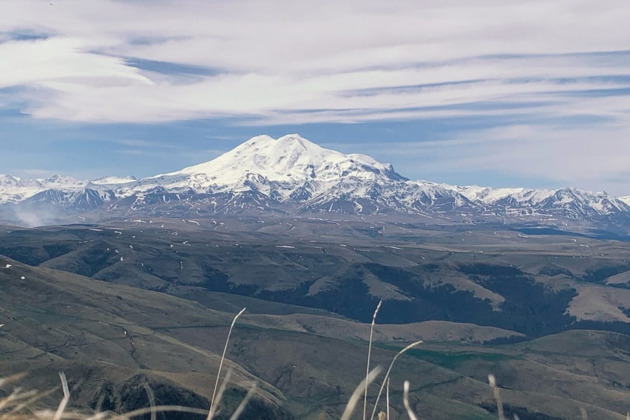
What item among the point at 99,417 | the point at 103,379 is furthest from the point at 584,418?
the point at 103,379

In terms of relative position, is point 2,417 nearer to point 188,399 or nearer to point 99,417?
point 99,417

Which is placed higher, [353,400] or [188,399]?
[353,400]

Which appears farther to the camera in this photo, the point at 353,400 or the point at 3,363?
the point at 3,363

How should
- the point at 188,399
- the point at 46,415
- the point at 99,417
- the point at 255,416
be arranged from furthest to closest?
the point at 255,416 < the point at 188,399 < the point at 46,415 < the point at 99,417

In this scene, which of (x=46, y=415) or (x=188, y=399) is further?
(x=188, y=399)

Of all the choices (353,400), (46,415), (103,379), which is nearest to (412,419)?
(353,400)

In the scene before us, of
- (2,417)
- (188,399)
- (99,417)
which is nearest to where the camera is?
(99,417)

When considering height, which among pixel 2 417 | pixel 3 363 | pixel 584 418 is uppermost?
pixel 584 418

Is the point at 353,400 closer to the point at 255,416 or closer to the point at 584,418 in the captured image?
the point at 584,418

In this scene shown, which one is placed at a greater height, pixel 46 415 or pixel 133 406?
pixel 46 415
